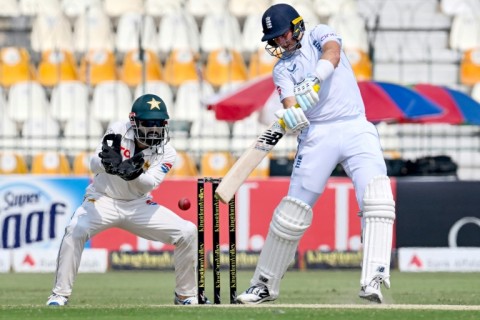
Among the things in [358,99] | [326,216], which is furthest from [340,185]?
[358,99]

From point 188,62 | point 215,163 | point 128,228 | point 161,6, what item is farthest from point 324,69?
point 161,6

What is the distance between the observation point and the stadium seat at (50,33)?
1666 centimetres

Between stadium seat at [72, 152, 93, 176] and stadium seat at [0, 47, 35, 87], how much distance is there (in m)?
1.98

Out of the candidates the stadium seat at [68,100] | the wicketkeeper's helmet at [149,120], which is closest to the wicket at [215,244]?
the wicketkeeper's helmet at [149,120]

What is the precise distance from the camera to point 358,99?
24.0ft

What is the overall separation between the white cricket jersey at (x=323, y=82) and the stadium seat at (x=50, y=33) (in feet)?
31.8

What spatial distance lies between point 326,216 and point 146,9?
5.24 m

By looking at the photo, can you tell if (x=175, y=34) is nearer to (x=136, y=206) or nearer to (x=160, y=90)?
(x=160, y=90)

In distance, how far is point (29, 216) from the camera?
43.6 ft

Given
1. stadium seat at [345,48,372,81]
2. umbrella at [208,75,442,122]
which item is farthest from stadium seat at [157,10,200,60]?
umbrella at [208,75,442,122]

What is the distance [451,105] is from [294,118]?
7.65 m

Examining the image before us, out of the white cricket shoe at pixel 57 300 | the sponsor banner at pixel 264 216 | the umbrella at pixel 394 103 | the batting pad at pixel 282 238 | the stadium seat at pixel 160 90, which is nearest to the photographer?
the batting pad at pixel 282 238

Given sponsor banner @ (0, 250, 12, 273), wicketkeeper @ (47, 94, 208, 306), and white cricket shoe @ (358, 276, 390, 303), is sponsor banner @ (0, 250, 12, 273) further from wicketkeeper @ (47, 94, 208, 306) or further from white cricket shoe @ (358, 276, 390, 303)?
white cricket shoe @ (358, 276, 390, 303)

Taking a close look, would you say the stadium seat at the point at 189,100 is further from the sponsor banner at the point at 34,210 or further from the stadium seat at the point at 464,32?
the stadium seat at the point at 464,32
